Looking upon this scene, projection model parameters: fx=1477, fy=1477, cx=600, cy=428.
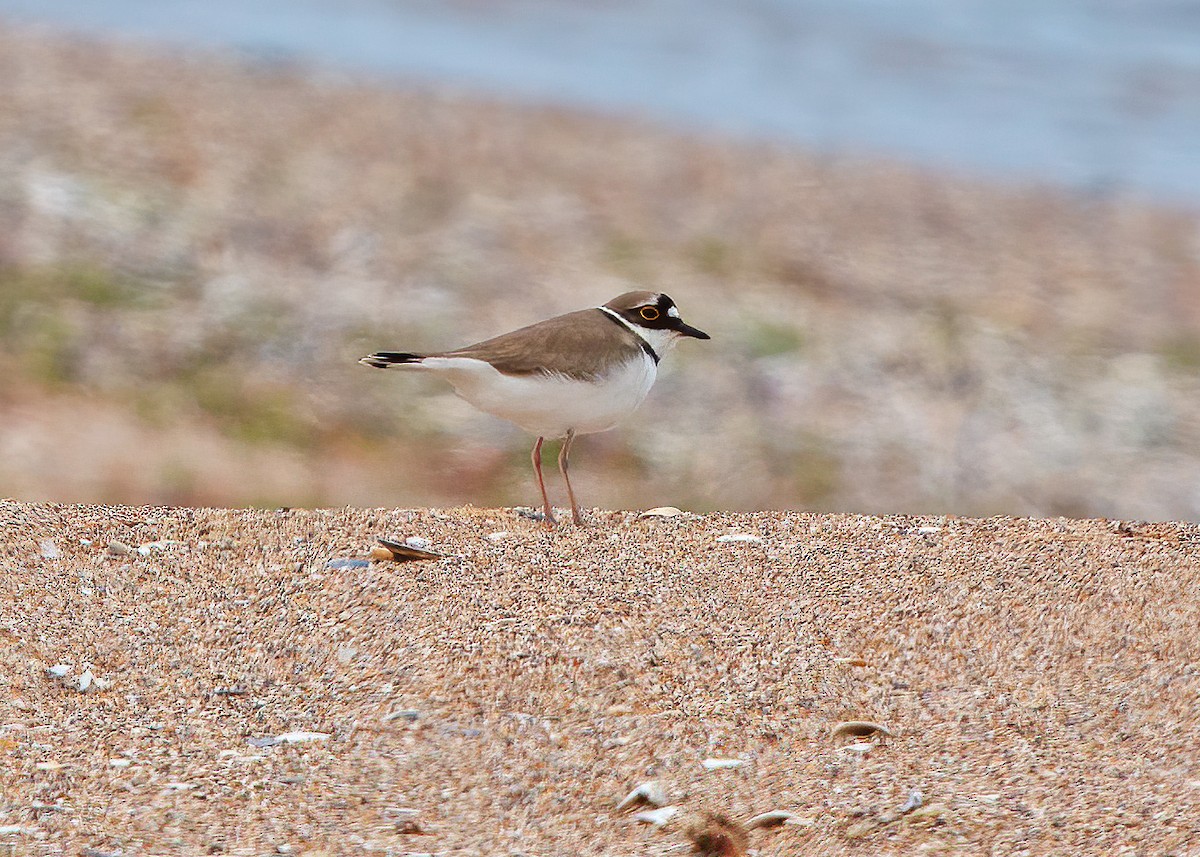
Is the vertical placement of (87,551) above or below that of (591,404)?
below

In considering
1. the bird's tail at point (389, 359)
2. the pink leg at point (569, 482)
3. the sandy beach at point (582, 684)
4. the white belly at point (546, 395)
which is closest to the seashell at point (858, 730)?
the sandy beach at point (582, 684)

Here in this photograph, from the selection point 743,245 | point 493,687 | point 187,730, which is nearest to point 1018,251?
point 743,245

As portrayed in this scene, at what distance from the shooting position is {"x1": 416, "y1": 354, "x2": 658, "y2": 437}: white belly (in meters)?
4.48

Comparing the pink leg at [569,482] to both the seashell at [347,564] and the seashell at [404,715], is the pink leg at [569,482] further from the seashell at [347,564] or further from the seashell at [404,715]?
the seashell at [404,715]

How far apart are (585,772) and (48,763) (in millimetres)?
1250

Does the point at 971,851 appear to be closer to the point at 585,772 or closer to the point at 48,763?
the point at 585,772

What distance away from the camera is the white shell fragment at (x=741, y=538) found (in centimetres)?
488

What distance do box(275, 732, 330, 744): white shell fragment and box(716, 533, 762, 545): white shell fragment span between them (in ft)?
5.65

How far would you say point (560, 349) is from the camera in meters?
4.60

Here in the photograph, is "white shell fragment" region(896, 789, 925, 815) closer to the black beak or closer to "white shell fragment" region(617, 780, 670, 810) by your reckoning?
"white shell fragment" region(617, 780, 670, 810)

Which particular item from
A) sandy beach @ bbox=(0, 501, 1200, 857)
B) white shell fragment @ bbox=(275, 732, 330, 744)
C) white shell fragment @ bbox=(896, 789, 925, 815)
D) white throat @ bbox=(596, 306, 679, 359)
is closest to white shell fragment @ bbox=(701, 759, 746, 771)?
sandy beach @ bbox=(0, 501, 1200, 857)

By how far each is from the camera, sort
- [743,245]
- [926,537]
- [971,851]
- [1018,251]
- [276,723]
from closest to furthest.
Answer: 1. [971,851]
2. [276,723]
3. [926,537]
4. [743,245]
5. [1018,251]

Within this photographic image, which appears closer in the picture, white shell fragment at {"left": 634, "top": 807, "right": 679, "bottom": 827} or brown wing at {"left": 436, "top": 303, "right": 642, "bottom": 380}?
white shell fragment at {"left": 634, "top": 807, "right": 679, "bottom": 827}

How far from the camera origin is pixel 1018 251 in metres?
8.68
